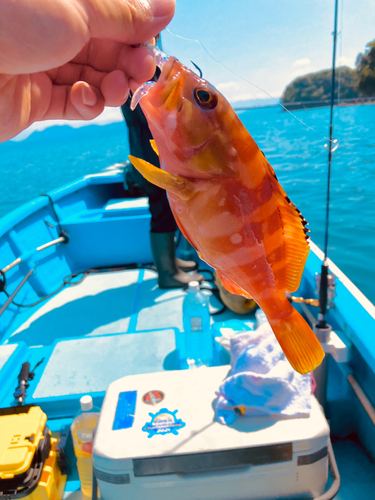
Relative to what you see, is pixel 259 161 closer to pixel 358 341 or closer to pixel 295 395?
pixel 295 395

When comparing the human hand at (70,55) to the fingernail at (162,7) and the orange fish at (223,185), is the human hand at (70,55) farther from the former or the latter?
the orange fish at (223,185)

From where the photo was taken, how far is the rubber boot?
131 inches

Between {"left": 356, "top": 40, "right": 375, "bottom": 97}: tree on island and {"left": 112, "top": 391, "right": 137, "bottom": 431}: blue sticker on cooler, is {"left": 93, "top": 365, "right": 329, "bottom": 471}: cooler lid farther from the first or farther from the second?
{"left": 356, "top": 40, "right": 375, "bottom": 97}: tree on island

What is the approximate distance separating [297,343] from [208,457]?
0.98 meters

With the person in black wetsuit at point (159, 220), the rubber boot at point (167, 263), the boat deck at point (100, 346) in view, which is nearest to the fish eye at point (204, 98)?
the boat deck at point (100, 346)

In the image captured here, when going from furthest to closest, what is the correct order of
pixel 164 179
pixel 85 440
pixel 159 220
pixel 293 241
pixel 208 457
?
1. pixel 159 220
2. pixel 85 440
3. pixel 208 457
4. pixel 293 241
5. pixel 164 179

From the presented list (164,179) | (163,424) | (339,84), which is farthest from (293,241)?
(163,424)

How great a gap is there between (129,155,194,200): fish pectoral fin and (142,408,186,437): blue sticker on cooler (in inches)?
45.8

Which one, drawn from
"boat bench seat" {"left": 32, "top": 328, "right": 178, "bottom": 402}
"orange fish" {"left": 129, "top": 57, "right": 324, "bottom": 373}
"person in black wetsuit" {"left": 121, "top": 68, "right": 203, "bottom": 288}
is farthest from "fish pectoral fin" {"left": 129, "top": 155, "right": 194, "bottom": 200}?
"person in black wetsuit" {"left": 121, "top": 68, "right": 203, "bottom": 288}

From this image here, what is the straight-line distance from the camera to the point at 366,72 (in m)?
1.68

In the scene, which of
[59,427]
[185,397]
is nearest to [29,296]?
[59,427]

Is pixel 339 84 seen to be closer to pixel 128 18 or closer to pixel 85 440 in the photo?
pixel 128 18

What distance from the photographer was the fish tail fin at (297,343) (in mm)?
715

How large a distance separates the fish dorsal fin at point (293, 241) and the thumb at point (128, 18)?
41 cm
